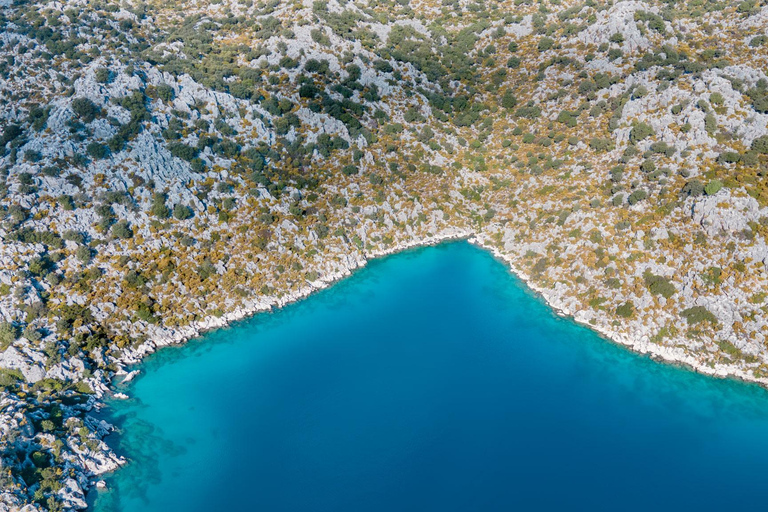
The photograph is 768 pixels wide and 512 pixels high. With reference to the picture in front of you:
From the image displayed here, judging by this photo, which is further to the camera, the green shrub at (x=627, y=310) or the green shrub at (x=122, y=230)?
the green shrub at (x=122, y=230)

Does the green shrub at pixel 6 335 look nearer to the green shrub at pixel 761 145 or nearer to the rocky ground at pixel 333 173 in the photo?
the rocky ground at pixel 333 173

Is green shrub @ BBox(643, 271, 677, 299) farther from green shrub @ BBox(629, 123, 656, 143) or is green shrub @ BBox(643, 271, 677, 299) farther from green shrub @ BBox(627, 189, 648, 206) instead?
green shrub @ BBox(629, 123, 656, 143)

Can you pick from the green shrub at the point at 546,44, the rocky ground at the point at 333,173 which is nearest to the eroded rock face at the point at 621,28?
the rocky ground at the point at 333,173

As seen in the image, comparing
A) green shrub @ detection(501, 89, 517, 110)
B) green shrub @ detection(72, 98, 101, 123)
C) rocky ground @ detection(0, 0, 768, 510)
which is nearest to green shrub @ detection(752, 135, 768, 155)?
rocky ground @ detection(0, 0, 768, 510)

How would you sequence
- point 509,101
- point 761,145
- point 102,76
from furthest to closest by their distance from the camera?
point 509,101, point 102,76, point 761,145

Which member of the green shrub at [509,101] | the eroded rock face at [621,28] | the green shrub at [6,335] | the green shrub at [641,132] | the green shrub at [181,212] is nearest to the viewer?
the green shrub at [6,335]

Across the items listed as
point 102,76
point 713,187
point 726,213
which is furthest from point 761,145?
point 102,76

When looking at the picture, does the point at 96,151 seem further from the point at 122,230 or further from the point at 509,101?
the point at 509,101

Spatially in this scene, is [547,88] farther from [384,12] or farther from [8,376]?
[8,376]

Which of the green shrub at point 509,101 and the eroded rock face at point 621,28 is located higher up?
the eroded rock face at point 621,28

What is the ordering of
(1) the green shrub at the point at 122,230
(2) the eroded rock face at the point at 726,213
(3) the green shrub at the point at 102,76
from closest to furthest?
(2) the eroded rock face at the point at 726,213, (1) the green shrub at the point at 122,230, (3) the green shrub at the point at 102,76
